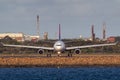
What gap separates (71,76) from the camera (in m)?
81.9

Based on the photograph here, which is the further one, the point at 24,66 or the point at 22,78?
the point at 24,66

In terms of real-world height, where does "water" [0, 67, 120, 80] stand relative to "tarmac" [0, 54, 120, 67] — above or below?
below

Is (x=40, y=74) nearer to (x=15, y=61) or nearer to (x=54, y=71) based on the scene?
(x=54, y=71)

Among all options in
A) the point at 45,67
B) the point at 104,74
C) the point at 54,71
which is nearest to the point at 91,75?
the point at 104,74

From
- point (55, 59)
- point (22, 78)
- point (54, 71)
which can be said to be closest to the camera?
point (22, 78)

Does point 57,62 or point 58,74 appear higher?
point 57,62

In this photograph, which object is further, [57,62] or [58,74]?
[57,62]

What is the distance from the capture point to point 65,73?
87125mm

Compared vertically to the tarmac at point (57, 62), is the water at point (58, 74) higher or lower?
lower

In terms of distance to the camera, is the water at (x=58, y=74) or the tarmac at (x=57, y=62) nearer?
the water at (x=58, y=74)

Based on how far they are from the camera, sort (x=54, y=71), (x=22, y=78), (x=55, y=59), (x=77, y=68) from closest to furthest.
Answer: (x=22, y=78) → (x=54, y=71) → (x=77, y=68) → (x=55, y=59)

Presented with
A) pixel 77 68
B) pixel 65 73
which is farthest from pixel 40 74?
pixel 77 68

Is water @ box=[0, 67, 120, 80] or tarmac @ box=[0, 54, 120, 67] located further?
tarmac @ box=[0, 54, 120, 67]

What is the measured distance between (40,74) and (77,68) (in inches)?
536
